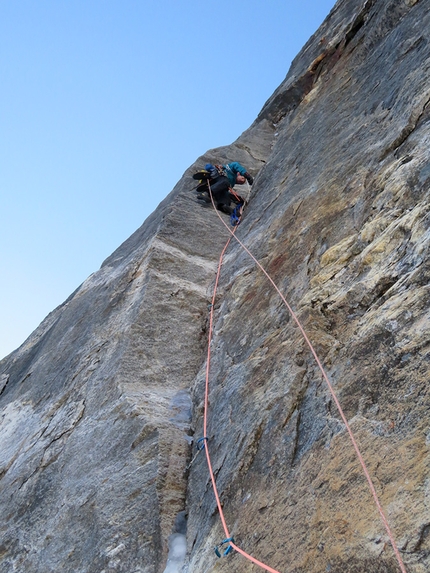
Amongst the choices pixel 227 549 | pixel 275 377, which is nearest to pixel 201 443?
pixel 275 377

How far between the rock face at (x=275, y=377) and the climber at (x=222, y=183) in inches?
48.5

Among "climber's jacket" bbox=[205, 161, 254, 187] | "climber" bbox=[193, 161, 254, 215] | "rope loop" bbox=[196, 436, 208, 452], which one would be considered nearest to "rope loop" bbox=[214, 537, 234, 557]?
"rope loop" bbox=[196, 436, 208, 452]

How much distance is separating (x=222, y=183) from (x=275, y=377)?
20.1ft

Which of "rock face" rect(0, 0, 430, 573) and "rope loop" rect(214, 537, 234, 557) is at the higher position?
"rock face" rect(0, 0, 430, 573)

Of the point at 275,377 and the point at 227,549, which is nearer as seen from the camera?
the point at 227,549

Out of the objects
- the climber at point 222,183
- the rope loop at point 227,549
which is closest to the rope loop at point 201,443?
the rope loop at point 227,549

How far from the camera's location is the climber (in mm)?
9734

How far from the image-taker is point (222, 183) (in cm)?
980

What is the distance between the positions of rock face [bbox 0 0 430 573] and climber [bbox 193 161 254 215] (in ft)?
4.04

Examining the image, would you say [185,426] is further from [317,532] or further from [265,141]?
[265,141]

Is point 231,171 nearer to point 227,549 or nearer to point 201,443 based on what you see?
point 201,443

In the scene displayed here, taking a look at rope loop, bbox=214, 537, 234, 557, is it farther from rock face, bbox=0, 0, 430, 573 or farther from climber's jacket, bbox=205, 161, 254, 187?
climber's jacket, bbox=205, 161, 254, 187

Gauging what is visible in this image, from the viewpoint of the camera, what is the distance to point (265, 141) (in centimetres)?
1281

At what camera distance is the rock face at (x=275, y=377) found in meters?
3.03
